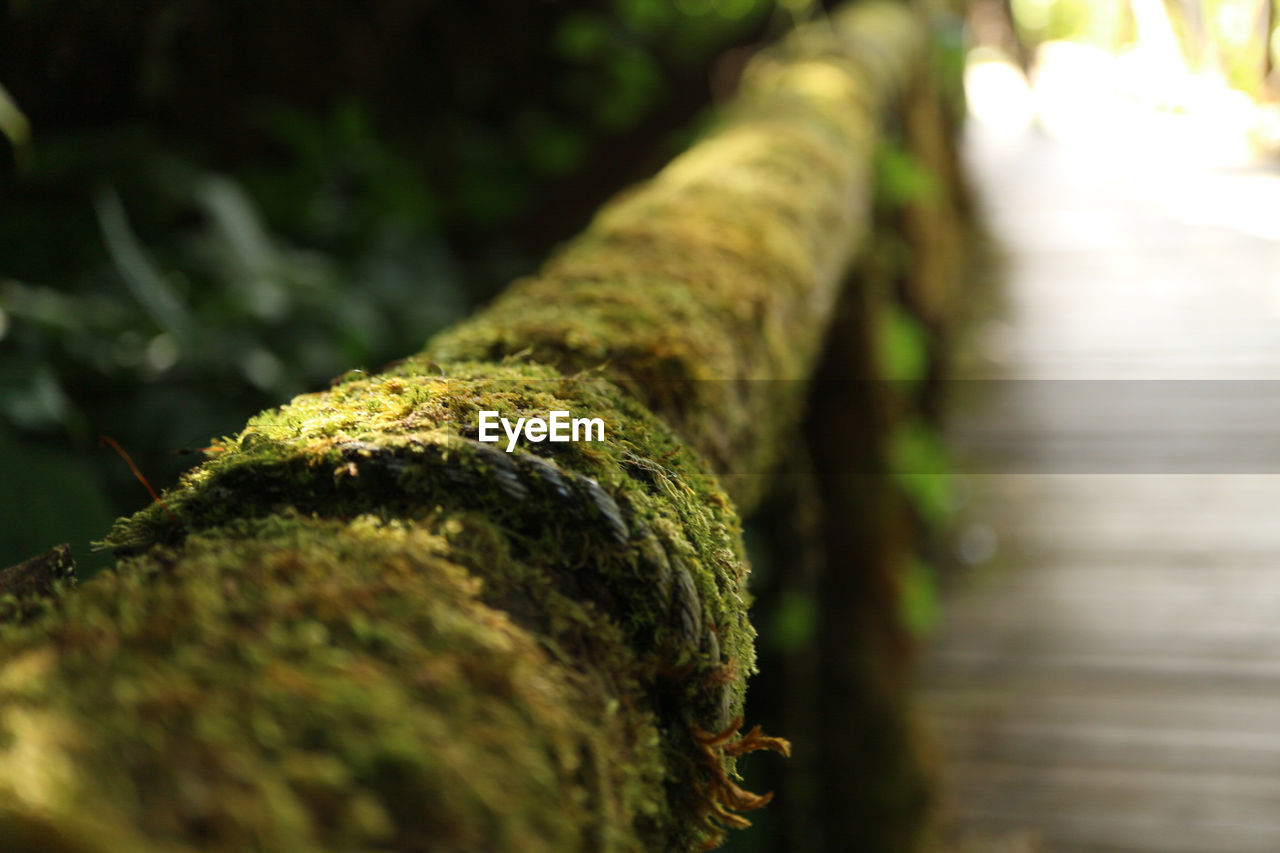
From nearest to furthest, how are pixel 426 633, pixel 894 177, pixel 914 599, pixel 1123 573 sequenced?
pixel 426 633, pixel 914 599, pixel 894 177, pixel 1123 573

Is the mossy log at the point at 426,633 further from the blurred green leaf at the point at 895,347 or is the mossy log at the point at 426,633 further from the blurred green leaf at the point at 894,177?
the blurred green leaf at the point at 894,177

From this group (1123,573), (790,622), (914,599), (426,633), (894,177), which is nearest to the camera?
(426,633)

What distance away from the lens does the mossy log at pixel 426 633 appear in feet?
0.93

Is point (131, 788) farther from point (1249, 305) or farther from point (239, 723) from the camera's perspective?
point (1249, 305)

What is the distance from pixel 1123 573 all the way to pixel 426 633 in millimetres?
3772

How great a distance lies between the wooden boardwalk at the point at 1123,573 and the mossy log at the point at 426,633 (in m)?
2.47

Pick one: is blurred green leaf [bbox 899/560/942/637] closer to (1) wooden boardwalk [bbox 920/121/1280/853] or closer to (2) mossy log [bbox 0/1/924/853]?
(1) wooden boardwalk [bbox 920/121/1280/853]

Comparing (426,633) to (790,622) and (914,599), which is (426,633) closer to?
(790,622)

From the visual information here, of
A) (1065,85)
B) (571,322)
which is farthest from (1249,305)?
(571,322)

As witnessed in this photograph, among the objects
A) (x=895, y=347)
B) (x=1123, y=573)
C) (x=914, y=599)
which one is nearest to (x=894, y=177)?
(x=895, y=347)

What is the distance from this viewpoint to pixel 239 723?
0.29 metres

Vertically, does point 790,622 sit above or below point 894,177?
below

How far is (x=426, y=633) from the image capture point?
0.35 m

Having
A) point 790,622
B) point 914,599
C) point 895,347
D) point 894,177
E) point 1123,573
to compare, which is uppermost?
point 894,177
